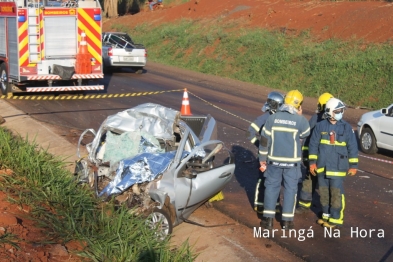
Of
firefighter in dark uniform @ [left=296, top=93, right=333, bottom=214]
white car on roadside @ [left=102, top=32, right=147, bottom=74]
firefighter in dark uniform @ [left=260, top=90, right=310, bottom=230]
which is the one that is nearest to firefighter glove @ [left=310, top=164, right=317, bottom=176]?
firefighter in dark uniform @ [left=260, top=90, right=310, bottom=230]

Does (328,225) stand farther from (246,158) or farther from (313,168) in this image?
(246,158)

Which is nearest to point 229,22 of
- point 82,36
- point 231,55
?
point 231,55

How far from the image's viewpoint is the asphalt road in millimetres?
8398

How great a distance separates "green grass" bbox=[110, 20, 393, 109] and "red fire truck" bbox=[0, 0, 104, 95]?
29.7 feet

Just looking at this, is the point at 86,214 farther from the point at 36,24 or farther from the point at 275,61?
the point at 275,61

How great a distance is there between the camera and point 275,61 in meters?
28.7

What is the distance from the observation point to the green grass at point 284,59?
921 inches

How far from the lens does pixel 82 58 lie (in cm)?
1919

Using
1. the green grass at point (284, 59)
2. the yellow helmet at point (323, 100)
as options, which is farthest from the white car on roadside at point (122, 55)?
the yellow helmet at point (323, 100)

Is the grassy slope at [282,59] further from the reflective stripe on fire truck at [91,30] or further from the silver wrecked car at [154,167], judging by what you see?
the silver wrecked car at [154,167]

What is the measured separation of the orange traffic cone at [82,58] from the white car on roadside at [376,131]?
823cm

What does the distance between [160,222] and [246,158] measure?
5225 millimetres

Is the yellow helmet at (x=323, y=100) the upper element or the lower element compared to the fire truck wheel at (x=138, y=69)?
upper

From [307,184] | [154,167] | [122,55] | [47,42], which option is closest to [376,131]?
[307,184]
